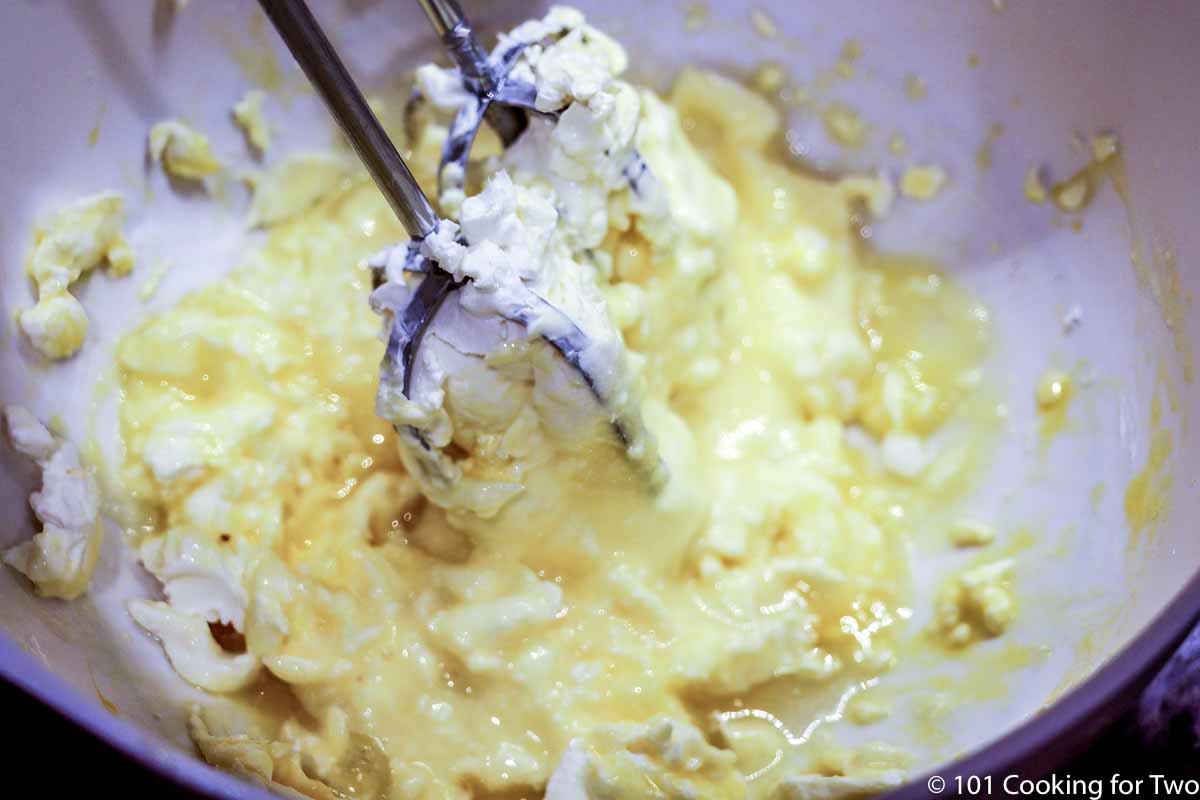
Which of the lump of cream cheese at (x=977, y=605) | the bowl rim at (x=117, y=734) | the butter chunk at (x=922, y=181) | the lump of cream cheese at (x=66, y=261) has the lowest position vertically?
the lump of cream cheese at (x=977, y=605)

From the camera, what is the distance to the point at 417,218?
0.82 meters

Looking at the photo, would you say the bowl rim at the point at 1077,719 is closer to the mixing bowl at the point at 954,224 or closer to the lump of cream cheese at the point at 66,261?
the mixing bowl at the point at 954,224

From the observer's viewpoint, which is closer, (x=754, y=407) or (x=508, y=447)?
(x=508, y=447)

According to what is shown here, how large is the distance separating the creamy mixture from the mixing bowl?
0.10 ft

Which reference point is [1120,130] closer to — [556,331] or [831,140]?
[831,140]

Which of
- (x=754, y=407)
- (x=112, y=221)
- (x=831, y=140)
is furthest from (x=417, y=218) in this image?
(x=831, y=140)

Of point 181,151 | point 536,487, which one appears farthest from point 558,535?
point 181,151

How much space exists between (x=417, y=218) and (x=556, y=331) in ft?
0.42

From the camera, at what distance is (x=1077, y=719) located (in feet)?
2.13

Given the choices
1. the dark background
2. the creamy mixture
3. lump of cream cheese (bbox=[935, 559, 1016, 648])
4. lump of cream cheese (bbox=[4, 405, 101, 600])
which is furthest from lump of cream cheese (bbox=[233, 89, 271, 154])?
lump of cream cheese (bbox=[935, 559, 1016, 648])

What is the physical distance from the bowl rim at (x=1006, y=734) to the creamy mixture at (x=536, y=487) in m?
0.16

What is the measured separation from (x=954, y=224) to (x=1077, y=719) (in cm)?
63

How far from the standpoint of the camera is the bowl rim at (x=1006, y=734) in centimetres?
63

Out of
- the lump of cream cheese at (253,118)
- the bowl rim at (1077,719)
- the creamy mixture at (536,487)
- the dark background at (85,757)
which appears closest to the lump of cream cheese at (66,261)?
the creamy mixture at (536,487)
